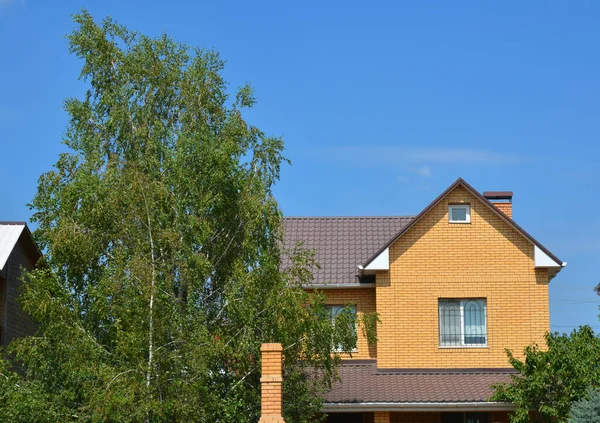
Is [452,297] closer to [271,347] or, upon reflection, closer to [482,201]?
[482,201]

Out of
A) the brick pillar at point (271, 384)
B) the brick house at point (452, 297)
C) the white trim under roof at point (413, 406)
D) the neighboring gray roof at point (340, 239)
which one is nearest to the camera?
the brick pillar at point (271, 384)

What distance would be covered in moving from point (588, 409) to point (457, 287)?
19.3ft

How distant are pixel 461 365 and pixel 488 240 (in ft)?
11.2

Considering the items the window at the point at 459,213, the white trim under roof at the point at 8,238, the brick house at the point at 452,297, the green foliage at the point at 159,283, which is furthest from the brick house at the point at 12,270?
the window at the point at 459,213

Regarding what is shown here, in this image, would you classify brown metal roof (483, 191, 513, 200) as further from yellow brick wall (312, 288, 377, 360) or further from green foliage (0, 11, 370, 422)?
green foliage (0, 11, 370, 422)

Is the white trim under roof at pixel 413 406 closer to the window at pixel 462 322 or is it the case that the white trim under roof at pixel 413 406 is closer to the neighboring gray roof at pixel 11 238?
the window at pixel 462 322

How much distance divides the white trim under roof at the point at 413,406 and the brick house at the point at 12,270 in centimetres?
870

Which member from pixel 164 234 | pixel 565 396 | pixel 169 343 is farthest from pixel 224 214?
pixel 565 396

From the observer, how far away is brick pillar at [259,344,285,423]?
18498 millimetres

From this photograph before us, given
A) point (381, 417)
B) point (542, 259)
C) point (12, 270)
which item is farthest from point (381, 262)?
point (12, 270)

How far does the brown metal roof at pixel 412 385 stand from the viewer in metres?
23.8

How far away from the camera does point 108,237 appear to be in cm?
2089

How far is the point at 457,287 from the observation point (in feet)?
86.7

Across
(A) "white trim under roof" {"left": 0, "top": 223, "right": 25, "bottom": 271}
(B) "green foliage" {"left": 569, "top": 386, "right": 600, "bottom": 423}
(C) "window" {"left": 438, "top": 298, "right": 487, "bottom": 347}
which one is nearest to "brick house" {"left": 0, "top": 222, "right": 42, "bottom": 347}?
(A) "white trim under roof" {"left": 0, "top": 223, "right": 25, "bottom": 271}
